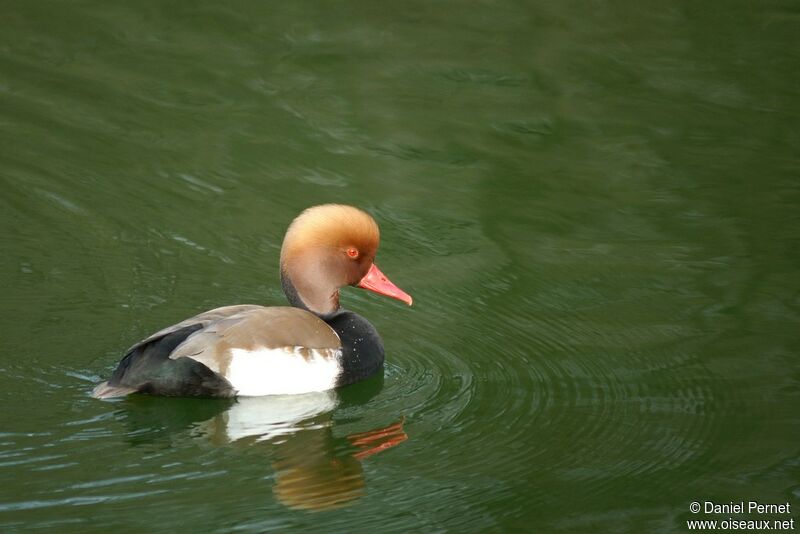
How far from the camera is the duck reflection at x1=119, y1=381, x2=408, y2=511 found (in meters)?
4.77

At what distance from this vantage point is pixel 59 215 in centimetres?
716

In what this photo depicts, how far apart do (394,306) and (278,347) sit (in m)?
1.18

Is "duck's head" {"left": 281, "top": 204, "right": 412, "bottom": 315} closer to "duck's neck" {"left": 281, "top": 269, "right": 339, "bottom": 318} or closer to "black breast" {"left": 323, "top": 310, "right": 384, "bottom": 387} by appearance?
"duck's neck" {"left": 281, "top": 269, "right": 339, "bottom": 318}

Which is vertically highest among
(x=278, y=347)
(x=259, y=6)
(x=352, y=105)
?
(x=259, y=6)

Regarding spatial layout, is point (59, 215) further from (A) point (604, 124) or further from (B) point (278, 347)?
(A) point (604, 124)

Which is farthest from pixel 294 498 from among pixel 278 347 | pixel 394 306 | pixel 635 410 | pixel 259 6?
pixel 259 6

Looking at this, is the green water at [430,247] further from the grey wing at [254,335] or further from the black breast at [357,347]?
the grey wing at [254,335]

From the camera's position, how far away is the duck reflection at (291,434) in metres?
4.77

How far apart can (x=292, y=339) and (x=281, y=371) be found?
0.15m

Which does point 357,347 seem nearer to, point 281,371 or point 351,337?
point 351,337

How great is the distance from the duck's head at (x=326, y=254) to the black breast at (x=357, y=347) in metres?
0.15

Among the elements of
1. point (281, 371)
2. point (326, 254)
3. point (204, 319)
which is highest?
point (326, 254)

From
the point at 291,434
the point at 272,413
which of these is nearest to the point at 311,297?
the point at 272,413

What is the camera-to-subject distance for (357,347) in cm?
579
